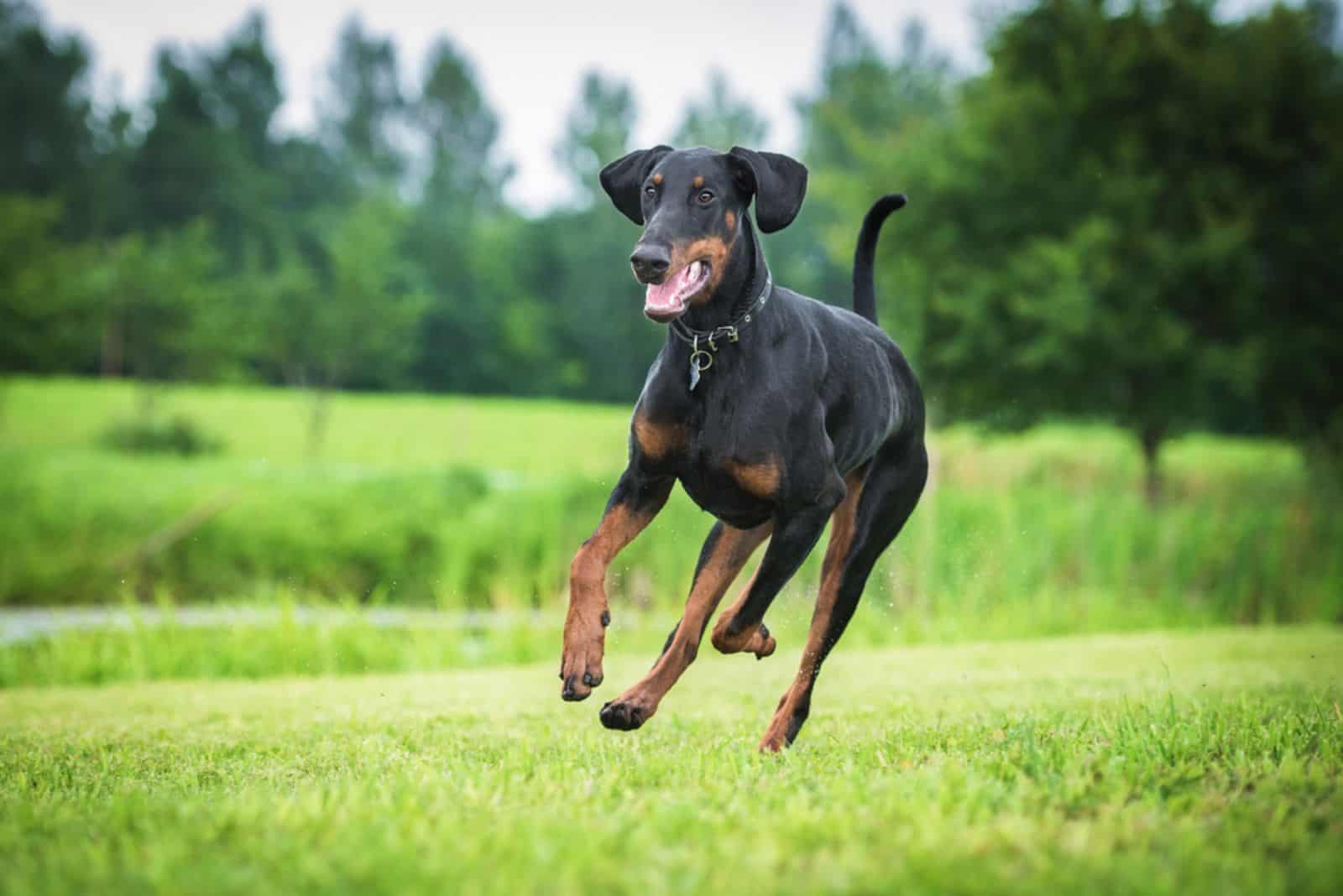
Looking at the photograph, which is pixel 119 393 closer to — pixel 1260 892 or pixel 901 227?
pixel 901 227

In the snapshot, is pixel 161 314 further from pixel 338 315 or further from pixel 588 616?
pixel 588 616

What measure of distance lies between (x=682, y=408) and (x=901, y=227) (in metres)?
14.2

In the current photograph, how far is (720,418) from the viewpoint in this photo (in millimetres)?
3854

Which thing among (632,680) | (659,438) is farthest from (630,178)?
(632,680)

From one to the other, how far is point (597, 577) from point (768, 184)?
1.42 m

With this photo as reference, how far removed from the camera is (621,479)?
403 centimetres

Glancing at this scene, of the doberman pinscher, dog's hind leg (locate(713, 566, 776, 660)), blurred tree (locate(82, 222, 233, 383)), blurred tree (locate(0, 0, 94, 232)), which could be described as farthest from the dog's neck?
blurred tree (locate(0, 0, 94, 232))

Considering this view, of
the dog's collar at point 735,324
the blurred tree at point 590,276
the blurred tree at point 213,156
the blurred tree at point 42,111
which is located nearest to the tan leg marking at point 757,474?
the dog's collar at point 735,324

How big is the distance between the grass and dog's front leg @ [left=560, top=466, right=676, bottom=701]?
0.31 meters

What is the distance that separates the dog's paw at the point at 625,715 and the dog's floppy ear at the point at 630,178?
1664mm

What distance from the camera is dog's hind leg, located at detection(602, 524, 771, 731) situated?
3.80m

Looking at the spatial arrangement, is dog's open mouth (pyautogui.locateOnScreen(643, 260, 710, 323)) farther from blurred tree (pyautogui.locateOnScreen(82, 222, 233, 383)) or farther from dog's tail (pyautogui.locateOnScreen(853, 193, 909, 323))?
blurred tree (pyautogui.locateOnScreen(82, 222, 233, 383))

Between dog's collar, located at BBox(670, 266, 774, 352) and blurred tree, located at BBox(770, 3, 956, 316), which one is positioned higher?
blurred tree, located at BBox(770, 3, 956, 316)

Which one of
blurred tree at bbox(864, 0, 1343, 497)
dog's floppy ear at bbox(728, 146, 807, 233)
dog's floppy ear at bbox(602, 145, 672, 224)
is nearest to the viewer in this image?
dog's floppy ear at bbox(728, 146, 807, 233)
